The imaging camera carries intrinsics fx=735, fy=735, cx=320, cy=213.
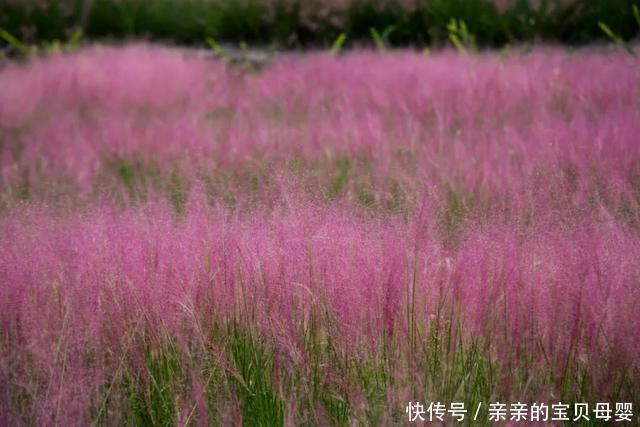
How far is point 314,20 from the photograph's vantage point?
24.8 ft

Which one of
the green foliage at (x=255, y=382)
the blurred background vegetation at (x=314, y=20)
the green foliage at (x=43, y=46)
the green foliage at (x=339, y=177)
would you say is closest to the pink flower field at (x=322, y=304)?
the green foliage at (x=255, y=382)

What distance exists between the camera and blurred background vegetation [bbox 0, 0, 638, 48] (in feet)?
22.3

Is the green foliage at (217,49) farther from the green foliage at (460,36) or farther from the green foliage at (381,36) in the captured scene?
the green foliage at (460,36)

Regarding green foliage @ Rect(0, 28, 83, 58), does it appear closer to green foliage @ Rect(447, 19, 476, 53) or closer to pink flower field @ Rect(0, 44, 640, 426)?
green foliage @ Rect(447, 19, 476, 53)

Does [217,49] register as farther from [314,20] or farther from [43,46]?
[43,46]

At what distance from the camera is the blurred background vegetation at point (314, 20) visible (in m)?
6.79

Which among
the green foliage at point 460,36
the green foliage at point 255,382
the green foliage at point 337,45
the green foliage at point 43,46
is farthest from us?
the green foliage at point 43,46

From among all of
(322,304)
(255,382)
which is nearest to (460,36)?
Answer: (322,304)

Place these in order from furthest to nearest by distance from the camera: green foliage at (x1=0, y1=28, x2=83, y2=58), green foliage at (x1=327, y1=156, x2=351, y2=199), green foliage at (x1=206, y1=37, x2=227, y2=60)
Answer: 1. green foliage at (x1=0, y1=28, x2=83, y2=58)
2. green foliage at (x1=206, y1=37, x2=227, y2=60)
3. green foliage at (x1=327, y1=156, x2=351, y2=199)

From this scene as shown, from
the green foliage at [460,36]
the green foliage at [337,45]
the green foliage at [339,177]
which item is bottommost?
the green foliage at [339,177]

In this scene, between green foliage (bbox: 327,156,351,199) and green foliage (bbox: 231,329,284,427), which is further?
green foliage (bbox: 327,156,351,199)

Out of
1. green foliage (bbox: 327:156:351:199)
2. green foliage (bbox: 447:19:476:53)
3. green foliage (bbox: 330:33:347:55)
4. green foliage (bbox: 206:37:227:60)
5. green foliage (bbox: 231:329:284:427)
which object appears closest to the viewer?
green foliage (bbox: 231:329:284:427)

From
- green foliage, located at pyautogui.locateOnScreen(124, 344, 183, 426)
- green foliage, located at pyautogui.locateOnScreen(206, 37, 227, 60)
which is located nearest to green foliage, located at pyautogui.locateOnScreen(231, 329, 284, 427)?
green foliage, located at pyautogui.locateOnScreen(124, 344, 183, 426)

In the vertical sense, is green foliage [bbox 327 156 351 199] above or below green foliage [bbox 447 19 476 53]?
below
